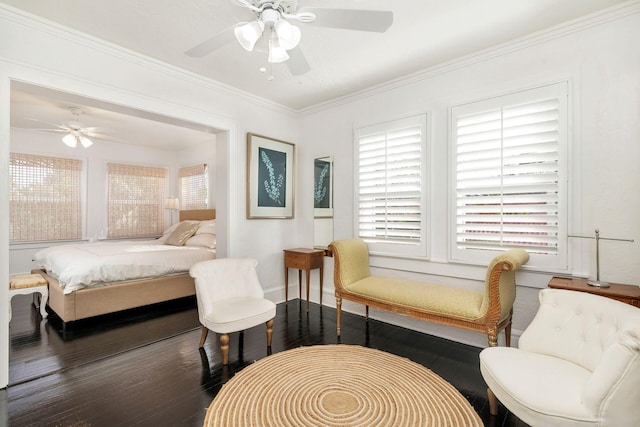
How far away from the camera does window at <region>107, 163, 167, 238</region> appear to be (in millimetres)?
6199

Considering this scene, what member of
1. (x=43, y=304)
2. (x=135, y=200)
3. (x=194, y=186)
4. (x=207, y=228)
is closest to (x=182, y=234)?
(x=207, y=228)

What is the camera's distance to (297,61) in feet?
7.30

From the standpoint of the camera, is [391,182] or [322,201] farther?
[322,201]

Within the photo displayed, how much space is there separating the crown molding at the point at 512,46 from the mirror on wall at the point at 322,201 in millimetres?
874

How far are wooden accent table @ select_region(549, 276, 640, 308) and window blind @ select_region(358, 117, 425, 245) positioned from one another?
1225 mm

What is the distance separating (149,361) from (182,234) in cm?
278

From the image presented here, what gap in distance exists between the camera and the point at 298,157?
4.41m

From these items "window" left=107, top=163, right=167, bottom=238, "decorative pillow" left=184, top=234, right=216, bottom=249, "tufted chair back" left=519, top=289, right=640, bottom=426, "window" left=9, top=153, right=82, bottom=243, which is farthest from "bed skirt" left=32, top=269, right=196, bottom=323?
"tufted chair back" left=519, top=289, right=640, bottom=426

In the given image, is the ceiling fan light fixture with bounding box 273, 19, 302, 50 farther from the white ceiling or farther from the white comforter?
the white comforter

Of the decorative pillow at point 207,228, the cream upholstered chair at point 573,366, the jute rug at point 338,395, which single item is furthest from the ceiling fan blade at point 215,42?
the decorative pillow at point 207,228

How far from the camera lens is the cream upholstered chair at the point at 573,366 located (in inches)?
47.4

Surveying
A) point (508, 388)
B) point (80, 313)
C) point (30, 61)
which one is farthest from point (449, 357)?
point (30, 61)

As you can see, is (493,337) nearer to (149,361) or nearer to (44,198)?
(149,361)

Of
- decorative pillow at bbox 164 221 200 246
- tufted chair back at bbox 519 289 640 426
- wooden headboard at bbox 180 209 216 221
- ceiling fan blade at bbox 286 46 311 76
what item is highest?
ceiling fan blade at bbox 286 46 311 76
